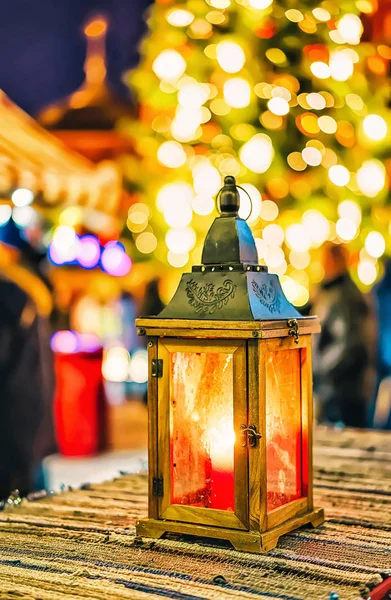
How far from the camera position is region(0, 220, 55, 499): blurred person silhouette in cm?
318

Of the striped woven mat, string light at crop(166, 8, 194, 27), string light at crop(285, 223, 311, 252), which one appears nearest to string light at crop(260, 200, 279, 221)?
string light at crop(285, 223, 311, 252)

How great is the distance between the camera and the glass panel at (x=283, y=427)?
195cm

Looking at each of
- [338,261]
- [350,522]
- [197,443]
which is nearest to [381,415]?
[338,261]

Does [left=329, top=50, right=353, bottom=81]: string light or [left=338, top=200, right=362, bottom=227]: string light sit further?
[left=338, top=200, right=362, bottom=227]: string light

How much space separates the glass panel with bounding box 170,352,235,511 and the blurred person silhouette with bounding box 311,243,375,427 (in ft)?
8.32

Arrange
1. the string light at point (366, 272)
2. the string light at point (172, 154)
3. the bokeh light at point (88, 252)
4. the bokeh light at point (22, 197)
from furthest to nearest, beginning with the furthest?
1. the bokeh light at point (88, 252)
2. the string light at point (172, 154)
3. the string light at point (366, 272)
4. the bokeh light at point (22, 197)

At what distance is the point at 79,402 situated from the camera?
5.30 metres

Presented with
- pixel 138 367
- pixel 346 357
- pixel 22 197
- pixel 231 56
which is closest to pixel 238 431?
pixel 22 197

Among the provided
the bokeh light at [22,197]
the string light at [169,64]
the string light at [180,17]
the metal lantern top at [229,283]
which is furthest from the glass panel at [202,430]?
the string light at [180,17]

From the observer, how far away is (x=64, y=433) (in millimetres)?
5340

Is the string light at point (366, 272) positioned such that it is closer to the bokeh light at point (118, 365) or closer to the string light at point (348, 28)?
the string light at point (348, 28)

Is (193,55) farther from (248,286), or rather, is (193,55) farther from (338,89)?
(248,286)

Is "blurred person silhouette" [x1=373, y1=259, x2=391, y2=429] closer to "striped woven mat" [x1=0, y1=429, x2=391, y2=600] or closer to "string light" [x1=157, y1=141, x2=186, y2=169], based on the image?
"string light" [x1=157, y1=141, x2=186, y2=169]

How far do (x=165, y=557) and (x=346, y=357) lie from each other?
2.69 meters
